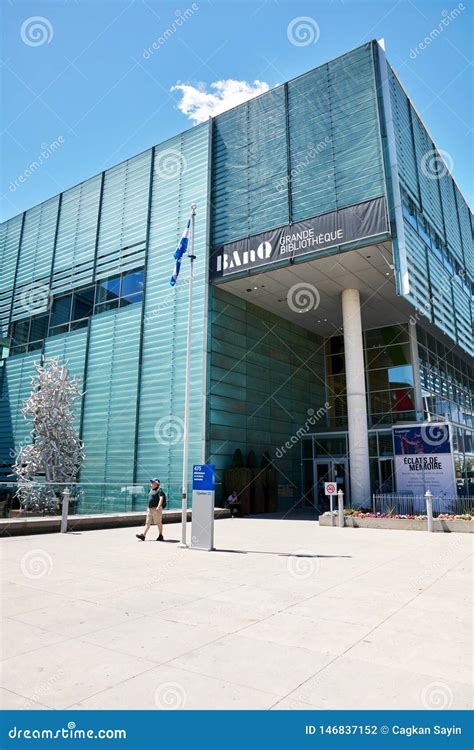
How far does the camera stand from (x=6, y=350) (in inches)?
1348

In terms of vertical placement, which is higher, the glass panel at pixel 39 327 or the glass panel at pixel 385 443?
the glass panel at pixel 39 327

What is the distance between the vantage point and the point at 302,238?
21.7 meters

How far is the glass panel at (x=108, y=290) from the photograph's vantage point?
2766 cm

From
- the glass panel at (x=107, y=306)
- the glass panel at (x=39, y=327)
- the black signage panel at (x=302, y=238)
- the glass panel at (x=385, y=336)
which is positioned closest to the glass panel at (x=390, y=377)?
the glass panel at (x=385, y=336)

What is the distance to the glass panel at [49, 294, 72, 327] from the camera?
99.7 feet

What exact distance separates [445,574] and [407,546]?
3.67 metres

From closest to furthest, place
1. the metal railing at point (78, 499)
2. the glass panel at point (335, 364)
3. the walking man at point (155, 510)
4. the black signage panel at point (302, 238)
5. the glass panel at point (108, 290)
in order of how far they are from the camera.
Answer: the walking man at point (155, 510), the metal railing at point (78, 499), the black signage panel at point (302, 238), the glass panel at point (108, 290), the glass panel at point (335, 364)

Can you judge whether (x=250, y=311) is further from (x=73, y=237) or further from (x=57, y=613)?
(x=57, y=613)

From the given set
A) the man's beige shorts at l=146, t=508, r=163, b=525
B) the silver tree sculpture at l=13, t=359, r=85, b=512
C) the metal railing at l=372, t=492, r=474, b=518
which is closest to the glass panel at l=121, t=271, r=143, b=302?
the silver tree sculpture at l=13, t=359, r=85, b=512

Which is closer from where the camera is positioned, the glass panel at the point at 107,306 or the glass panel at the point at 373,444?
the glass panel at the point at 373,444

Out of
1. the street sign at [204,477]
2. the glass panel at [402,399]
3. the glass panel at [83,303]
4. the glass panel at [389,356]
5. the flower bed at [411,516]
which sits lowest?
the flower bed at [411,516]

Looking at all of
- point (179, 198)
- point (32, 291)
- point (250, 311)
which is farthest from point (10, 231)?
point (250, 311)

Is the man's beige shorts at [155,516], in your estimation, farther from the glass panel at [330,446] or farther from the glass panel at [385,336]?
the glass panel at [385,336]

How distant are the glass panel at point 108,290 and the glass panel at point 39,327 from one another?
5.53m
